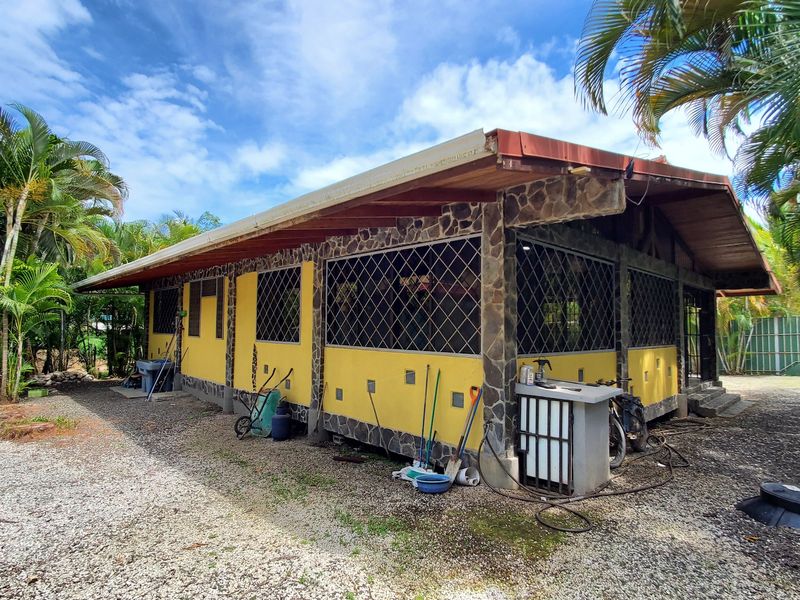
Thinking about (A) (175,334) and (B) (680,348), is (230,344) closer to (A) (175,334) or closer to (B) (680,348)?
(A) (175,334)

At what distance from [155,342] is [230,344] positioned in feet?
17.7

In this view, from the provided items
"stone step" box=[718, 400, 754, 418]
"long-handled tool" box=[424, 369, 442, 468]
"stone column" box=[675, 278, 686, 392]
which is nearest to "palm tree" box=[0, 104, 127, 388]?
"long-handled tool" box=[424, 369, 442, 468]

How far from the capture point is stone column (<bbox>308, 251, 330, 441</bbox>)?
659cm

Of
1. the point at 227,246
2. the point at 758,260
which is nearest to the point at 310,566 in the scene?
the point at 227,246

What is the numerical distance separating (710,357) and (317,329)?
9.76 meters

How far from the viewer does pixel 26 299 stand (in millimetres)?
9109

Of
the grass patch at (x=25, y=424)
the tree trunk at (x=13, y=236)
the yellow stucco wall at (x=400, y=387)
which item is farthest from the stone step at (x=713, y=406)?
the tree trunk at (x=13, y=236)

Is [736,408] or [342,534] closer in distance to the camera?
[342,534]

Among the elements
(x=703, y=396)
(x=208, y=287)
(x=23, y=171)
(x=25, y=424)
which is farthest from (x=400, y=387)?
(x=23, y=171)

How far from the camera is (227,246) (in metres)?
6.47

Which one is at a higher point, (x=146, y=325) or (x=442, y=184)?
(x=442, y=184)

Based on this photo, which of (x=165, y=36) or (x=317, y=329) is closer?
(x=317, y=329)

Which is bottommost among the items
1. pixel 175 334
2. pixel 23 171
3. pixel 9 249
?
pixel 175 334

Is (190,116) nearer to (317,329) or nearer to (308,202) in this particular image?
(317,329)
